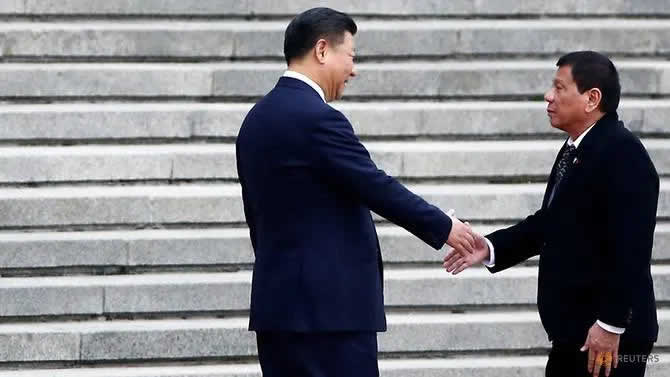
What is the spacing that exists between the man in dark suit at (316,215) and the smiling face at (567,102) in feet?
1.97

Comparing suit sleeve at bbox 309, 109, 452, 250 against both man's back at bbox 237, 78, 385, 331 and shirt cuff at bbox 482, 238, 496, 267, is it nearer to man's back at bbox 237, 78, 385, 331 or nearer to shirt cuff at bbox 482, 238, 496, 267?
man's back at bbox 237, 78, 385, 331

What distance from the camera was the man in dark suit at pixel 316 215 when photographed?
194 inches

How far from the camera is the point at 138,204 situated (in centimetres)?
728

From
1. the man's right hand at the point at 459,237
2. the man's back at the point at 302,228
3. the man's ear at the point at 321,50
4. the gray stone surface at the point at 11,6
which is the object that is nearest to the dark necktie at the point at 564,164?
the man's right hand at the point at 459,237

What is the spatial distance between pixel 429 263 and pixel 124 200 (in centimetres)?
157

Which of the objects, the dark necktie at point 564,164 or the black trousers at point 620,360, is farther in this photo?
the dark necktie at point 564,164

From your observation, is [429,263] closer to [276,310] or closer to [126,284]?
[126,284]

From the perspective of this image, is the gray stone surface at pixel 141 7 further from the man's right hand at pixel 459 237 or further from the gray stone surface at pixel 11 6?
the man's right hand at pixel 459 237

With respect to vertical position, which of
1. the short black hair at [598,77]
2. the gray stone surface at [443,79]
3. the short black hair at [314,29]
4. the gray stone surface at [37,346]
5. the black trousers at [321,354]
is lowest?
the gray stone surface at [37,346]

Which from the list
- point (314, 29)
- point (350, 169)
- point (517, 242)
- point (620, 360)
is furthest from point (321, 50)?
point (620, 360)

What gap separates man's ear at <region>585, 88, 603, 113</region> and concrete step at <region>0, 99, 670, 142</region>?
238 cm

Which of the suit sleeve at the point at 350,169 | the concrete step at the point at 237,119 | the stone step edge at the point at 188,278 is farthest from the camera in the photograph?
the concrete step at the point at 237,119

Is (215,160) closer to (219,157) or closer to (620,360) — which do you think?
(219,157)

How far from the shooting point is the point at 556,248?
5.21 m
